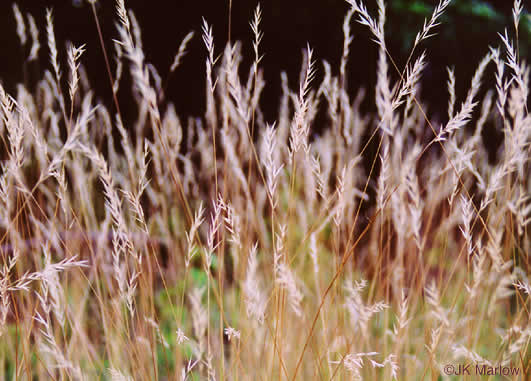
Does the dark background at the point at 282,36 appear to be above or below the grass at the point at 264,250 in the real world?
above

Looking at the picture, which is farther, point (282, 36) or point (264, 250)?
point (282, 36)

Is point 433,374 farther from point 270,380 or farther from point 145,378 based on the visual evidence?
point 145,378

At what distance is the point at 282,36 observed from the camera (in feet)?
8.86

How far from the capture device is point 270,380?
0.91 metres

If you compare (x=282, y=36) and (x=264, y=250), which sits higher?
(x=282, y=36)

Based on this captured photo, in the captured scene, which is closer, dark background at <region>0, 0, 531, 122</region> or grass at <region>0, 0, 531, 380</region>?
grass at <region>0, 0, 531, 380</region>

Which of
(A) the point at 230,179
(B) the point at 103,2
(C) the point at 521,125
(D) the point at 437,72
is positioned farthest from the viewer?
(D) the point at 437,72

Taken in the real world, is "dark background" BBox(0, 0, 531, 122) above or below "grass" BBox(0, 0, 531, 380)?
above

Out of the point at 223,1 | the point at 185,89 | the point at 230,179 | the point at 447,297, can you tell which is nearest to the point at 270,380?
the point at 230,179

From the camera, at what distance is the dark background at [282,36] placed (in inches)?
101

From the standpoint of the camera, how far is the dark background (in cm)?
257

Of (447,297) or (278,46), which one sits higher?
(278,46)

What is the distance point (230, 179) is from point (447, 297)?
105cm

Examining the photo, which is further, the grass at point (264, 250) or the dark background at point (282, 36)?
the dark background at point (282, 36)
